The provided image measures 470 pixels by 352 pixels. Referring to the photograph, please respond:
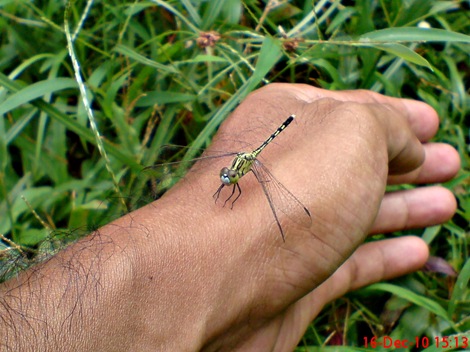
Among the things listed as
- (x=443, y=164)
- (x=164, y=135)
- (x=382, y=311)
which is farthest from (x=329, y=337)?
(x=164, y=135)

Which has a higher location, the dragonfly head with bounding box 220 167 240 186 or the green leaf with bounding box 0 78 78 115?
the green leaf with bounding box 0 78 78 115

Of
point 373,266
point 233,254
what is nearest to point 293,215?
point 233,254

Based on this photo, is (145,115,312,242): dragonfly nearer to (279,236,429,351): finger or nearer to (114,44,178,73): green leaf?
(279,236,429,351): finger

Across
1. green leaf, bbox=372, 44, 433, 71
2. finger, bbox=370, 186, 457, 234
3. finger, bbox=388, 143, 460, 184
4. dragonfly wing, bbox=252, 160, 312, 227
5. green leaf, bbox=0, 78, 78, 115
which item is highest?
green leaf, bbox=0, 78, 78, 115

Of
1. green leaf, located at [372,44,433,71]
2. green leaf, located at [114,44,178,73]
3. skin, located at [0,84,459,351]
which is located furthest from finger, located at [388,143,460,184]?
green leaf, located at [114,44,178,73]

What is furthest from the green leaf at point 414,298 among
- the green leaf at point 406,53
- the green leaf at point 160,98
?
the green leaf at point 160,98

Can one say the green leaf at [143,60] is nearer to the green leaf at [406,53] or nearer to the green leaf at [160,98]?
the green leaf at [160,98]
